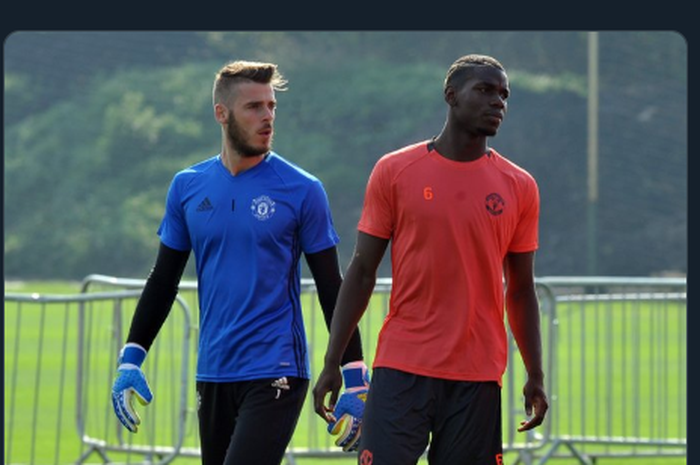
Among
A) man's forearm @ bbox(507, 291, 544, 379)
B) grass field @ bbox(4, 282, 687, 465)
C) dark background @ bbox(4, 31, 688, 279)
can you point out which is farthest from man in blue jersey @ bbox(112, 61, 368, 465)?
dark background @ bbox(4, 31, 688, 279)

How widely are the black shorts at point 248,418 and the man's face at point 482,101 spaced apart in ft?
4.18

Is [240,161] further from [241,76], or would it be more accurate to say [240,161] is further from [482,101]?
[482,101]

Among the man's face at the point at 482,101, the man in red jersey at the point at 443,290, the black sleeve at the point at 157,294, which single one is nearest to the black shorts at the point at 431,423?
the man in red jersey at the point at 443,290

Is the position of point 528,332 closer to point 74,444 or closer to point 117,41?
point 74,444

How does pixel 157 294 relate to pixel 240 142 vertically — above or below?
below

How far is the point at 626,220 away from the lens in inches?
1464

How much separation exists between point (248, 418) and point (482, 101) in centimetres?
155

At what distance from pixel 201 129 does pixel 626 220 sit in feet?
35.5

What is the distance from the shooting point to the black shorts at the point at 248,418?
6.10m

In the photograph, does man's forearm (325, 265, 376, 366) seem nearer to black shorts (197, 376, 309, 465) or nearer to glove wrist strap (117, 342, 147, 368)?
black shorts (197, 376, 309, 465)

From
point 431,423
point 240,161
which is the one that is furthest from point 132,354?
point 431,423

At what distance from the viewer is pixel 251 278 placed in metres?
6.29

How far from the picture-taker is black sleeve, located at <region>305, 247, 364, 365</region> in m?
6.37

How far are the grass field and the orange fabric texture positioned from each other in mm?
3936
